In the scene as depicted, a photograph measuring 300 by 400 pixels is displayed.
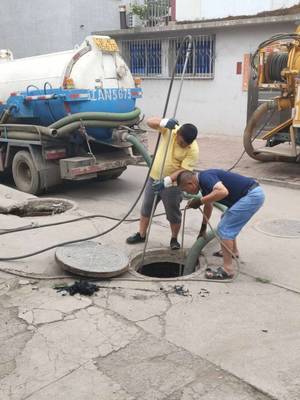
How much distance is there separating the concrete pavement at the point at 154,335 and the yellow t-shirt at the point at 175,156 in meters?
1.04

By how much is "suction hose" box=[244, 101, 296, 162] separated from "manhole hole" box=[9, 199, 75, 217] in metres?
4.36

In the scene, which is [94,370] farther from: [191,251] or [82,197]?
[82,197]

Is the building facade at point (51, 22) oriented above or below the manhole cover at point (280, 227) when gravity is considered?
above

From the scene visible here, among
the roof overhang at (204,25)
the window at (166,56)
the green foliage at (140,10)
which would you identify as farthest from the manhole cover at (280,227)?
the green foliage at (140,10)

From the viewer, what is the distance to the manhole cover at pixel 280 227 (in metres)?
6.01

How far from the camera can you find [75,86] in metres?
7.73

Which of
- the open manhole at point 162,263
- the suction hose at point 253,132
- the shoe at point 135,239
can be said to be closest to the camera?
the open manhole at point 162,263

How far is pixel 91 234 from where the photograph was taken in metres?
5.88

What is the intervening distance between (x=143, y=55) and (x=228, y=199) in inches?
491

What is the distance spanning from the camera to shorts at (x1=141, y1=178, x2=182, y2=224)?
5230 mm

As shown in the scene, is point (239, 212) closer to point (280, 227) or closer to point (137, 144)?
point (280, 227)

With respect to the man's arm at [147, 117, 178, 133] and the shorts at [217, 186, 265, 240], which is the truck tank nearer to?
the man's arm at [147, 117, 178, 133]

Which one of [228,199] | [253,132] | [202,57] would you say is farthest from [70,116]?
[202,57]

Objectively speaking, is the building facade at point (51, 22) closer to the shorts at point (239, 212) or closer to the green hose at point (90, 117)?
the green hose at point (90, 117)
